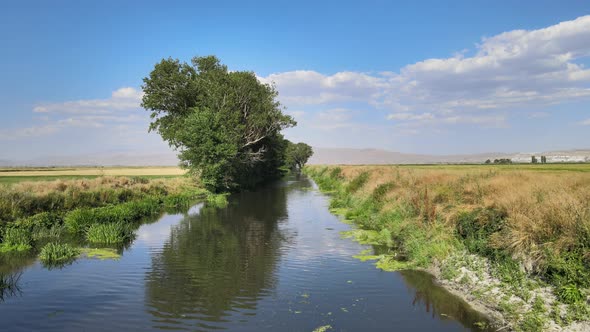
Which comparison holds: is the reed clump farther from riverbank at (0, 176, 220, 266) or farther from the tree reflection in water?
the tree reflection in water

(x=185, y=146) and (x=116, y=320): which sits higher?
(x=185, y=146)

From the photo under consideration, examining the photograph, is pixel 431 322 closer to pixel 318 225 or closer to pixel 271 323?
pixel 271 323

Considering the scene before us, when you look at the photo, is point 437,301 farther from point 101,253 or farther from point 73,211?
point 73,211

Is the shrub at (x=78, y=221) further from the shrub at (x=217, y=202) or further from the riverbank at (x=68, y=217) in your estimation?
the shrub at (x=217, y=202)

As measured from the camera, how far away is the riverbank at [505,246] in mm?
9195

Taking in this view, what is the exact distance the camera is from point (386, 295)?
481 inches

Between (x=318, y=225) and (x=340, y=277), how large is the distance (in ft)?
39.2

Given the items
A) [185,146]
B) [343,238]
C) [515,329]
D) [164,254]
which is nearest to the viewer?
[515,329]

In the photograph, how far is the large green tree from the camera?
46.9 meters

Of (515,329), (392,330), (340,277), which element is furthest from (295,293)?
(515,329)

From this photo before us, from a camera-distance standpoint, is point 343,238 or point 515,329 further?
point 343,238

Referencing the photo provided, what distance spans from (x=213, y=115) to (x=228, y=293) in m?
37.9

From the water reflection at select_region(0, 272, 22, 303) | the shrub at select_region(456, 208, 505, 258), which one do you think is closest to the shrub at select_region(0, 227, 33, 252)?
the water reflection at select_region(0, 272, 22, 303)

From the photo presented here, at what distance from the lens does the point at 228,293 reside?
1231 centimetres
